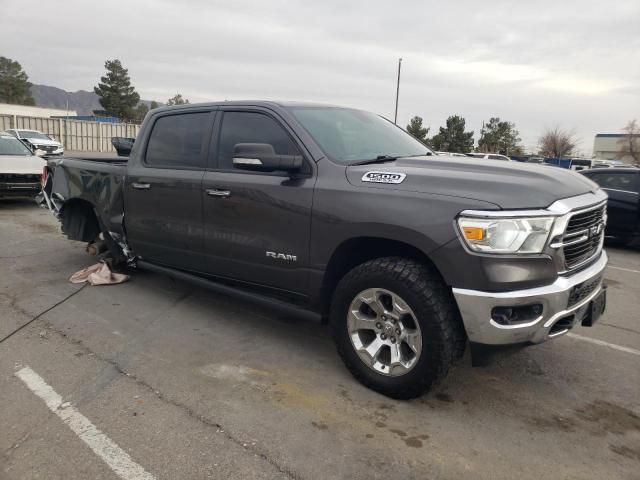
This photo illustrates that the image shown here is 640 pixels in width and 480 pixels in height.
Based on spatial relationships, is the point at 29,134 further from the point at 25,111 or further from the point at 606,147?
the point at 606,147

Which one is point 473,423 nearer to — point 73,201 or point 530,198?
point 530,198

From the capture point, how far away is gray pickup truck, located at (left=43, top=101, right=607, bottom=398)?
9.11 ft

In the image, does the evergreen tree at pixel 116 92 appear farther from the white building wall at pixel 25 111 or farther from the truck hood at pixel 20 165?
the truck hood at pixel 20 165

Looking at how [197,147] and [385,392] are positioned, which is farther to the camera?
[197,147]

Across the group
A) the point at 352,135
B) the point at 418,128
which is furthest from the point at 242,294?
the point at 418,128

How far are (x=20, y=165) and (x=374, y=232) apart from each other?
33.0 feet

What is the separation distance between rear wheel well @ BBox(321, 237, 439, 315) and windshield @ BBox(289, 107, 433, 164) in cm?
60

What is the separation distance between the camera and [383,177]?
10.6 feet

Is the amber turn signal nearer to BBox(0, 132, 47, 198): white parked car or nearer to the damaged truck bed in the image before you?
the damaged truck bed

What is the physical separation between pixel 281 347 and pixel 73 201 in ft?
11.6

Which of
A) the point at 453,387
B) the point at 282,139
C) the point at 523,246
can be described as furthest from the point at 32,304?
the point at 523,246

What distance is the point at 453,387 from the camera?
3463mm

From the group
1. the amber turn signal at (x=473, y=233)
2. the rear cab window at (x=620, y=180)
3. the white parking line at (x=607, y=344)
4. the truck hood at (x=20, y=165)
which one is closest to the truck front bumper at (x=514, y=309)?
the amber turn signal at (x=473, y=233)

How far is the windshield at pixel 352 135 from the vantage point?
3.72 m
